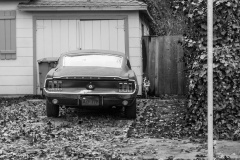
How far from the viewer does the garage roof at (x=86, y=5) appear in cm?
1537

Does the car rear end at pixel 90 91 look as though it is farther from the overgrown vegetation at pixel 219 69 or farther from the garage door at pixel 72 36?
the garage door at pixel 72 36

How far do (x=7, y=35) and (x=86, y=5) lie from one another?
262cm

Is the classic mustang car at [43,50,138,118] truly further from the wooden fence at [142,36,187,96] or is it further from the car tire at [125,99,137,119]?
the wooden fence at [142,36,187,96]

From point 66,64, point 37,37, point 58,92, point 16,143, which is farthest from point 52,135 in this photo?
point 37,37

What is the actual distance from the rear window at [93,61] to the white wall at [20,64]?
15.1ft

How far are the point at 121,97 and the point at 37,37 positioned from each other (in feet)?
20.8

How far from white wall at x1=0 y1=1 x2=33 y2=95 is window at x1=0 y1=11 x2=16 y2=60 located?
0.12 metres

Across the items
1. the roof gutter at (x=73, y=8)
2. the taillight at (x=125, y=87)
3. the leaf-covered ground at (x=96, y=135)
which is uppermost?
the roof gutter at (x=73, y=8)

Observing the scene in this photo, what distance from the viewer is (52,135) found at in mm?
9086

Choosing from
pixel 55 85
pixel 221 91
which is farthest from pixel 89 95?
pixel 221 91

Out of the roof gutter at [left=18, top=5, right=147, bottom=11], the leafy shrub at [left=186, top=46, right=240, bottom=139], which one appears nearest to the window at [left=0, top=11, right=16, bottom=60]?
the roof gutter at [left=18, top=5, right=147, bottom=11]

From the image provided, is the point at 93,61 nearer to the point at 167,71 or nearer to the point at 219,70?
the point at 219,70

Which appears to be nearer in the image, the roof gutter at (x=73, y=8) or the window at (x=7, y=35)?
the roof gutter at (x=73, y=8)

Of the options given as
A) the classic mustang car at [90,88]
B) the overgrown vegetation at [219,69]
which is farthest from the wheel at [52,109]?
the overgrown vegetation at [219,69]
